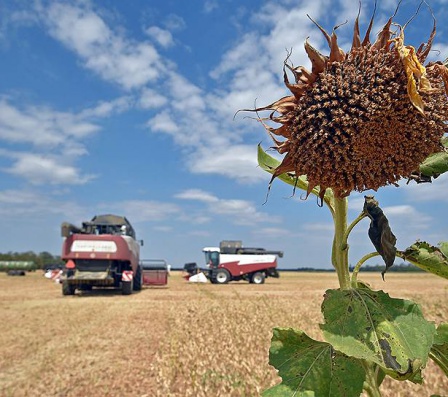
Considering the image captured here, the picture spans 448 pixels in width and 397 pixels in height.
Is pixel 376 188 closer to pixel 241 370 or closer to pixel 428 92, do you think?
pixel 428 92

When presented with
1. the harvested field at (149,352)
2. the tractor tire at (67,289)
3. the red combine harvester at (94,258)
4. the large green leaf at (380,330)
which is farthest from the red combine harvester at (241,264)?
the large green leaf at (380,330)

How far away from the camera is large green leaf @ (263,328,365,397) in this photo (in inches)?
43.7

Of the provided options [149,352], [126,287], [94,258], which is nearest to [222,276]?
[126,287]

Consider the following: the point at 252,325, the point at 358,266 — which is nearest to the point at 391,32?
the point at 358,266

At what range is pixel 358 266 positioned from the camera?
53.5 inches

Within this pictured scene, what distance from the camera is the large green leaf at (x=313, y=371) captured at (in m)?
1.11

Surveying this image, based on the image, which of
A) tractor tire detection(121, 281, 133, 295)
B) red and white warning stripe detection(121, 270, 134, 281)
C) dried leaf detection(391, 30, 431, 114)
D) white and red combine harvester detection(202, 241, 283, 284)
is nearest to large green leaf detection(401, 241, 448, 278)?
dried leaf detection(391, 30, 431, 114)

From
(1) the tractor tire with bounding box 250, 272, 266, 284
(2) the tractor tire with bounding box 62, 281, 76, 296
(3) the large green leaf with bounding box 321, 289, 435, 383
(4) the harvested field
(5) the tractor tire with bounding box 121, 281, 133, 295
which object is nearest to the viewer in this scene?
(3) the large green leaf with bounding box 321, 289, 435, 383

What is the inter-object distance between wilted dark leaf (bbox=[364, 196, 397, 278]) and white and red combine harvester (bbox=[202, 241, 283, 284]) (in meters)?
31.7

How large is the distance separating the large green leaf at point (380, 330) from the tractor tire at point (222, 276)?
3211cm

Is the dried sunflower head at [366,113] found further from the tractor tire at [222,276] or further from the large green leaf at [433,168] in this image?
the tractor tire at [222,276]

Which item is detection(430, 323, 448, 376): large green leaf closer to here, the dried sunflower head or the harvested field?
the dried sunflower head

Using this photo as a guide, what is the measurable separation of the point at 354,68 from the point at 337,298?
20.7 inches

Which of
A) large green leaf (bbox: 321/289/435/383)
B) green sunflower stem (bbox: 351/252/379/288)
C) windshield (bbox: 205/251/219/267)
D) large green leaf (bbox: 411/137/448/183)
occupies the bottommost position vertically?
large green leaf (bbox: 321/289/435/383)
